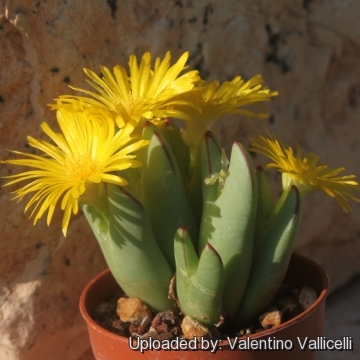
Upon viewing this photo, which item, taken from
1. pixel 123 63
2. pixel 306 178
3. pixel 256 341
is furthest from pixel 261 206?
pixel 123 63

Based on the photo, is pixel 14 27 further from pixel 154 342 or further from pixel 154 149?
pixel 154 342

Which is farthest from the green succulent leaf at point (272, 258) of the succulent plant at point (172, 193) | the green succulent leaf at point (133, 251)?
the green succulent leaf at point (133, 251)

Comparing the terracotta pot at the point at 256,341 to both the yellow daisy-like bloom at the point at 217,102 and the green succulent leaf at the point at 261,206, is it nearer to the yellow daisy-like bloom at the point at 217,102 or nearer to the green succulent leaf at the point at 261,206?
the green succulent leaf at the point at 261,206

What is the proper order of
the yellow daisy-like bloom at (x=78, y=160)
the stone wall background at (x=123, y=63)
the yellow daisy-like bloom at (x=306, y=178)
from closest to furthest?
the yellow daisy-like bloom at (x=78, y=160)
the yellow daisy-like bloom at (x=306, y=178)
the stone wall background at (x=123, y=63)

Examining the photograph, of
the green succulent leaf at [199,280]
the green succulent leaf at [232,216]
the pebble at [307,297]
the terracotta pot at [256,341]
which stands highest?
the green succulent leaf at [232,216]

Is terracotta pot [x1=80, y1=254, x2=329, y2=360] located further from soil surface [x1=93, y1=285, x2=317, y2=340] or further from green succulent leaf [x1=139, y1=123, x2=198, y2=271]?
green succulent leaf [x1=139, y1=123, x2=198, y2=271]

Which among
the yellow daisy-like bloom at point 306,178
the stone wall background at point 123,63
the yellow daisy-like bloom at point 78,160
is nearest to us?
the yellow daisy-like bloom at point 78,160

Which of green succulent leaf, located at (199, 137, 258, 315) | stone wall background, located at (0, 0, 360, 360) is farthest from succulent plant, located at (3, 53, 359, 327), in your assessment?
stone wall background, located at (0, 0, 360, 360)

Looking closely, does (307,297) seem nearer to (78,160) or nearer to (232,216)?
(232,216)
